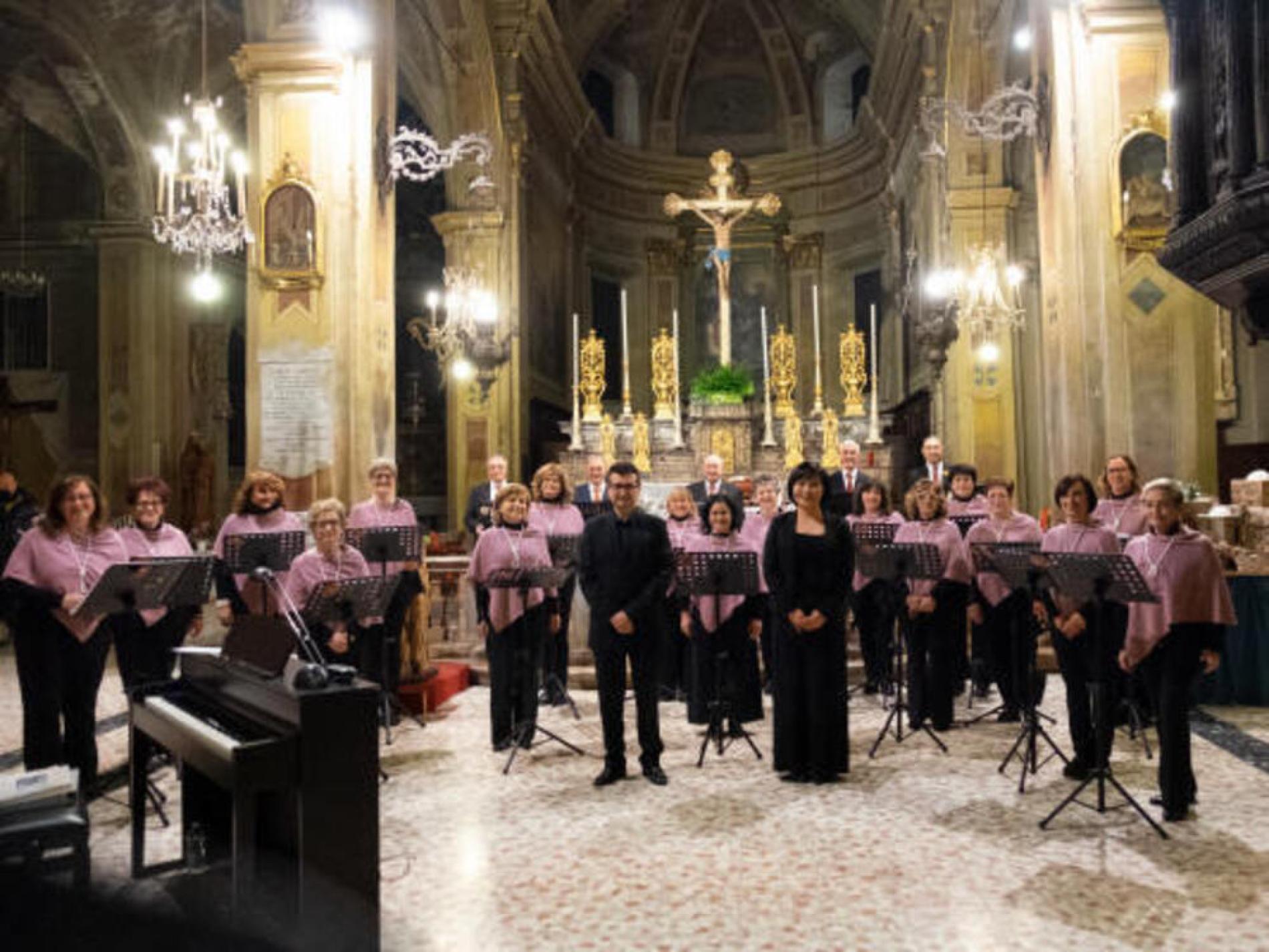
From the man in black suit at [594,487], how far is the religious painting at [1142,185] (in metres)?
4.78

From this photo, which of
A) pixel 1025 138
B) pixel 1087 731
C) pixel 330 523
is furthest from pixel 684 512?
pixel 1025 138

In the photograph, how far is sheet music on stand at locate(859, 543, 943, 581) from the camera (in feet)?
20.8

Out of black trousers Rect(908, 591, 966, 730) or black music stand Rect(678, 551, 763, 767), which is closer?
black music stand Rect(678, 551, 763, 767)

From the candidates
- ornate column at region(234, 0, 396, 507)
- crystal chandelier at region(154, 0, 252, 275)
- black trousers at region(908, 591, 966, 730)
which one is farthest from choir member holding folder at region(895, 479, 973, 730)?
crystal chandelier at region(154, 0, 252, 275)

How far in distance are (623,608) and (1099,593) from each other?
7.97 feet

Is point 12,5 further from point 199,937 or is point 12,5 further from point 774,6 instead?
point 199,937

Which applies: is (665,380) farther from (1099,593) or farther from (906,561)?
(1099,593)

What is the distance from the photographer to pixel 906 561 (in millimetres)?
6344

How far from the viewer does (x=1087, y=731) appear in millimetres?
5660

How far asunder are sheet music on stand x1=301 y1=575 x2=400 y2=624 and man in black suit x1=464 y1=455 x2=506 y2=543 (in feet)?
9.01

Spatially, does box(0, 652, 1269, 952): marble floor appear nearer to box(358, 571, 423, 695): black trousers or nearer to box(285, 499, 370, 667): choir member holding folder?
box(358, 571, 423, 695): black trousers

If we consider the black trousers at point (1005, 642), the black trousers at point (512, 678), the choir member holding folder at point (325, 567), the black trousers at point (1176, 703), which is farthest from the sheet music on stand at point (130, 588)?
the black trousers at point (1005, 642)

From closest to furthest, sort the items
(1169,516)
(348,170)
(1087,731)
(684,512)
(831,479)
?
1. (1169,516)
2. (1087,731)
3. (684,512)
4. (348,170)
5. (831,479)

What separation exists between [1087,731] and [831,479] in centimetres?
485
